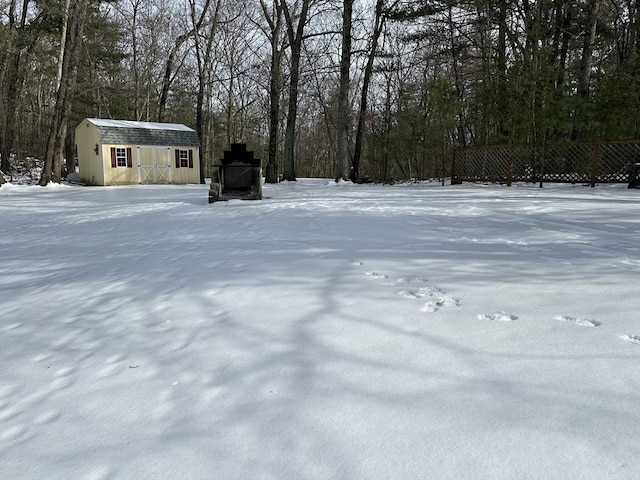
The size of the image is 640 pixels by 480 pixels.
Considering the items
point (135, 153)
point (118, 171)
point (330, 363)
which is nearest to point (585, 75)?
point (330, 363)

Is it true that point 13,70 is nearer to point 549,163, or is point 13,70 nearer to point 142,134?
point 142,134

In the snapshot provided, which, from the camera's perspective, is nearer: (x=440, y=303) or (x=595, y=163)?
(x=440, y=303)

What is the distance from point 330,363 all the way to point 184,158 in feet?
72.8

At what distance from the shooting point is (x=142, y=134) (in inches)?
842

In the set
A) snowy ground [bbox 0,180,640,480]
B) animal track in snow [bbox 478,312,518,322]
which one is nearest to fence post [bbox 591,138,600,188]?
snowy ground [bbox 0,180,640,480]

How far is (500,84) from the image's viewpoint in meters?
16.1

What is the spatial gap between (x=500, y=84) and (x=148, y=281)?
620 inches

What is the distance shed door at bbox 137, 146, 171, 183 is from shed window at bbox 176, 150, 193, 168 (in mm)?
463

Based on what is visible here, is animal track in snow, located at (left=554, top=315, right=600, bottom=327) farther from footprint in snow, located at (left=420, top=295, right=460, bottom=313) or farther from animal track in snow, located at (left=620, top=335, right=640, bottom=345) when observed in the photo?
footprint in snow, located at (left=420, top=295, right=460, bottom=313)

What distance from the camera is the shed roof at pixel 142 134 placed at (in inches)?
806

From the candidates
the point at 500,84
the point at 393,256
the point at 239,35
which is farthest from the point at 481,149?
the point at 239,35

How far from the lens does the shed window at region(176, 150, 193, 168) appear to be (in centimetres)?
2250

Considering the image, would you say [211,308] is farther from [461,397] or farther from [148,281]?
[461,397]

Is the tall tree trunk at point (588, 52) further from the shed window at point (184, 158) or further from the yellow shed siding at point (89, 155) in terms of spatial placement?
the yellow shed siding at point (89, 155)
